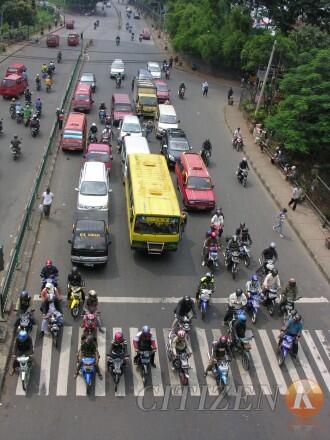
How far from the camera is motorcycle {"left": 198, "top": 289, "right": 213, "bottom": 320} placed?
17.2 meters

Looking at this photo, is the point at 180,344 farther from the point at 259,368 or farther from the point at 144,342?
the point at 259,368

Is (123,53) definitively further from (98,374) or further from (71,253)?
(98,374)

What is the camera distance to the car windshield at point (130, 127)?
111 ft

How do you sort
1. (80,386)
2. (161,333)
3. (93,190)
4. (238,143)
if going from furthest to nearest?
(238,143) → (93,190) → (161,333) → (80,386)

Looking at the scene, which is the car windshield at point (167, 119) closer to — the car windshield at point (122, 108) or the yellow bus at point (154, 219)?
the car windshield at point (122, 108)

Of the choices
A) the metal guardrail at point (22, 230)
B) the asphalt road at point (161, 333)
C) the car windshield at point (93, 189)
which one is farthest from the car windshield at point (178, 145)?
the car windshield at point (93, 189)

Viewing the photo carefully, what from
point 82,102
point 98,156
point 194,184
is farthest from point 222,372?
point 82,102

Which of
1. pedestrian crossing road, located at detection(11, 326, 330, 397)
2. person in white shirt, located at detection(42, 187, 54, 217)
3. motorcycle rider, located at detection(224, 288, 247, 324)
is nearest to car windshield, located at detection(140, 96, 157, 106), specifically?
person in white shirt, located at detection(42, 187, 54, 217)

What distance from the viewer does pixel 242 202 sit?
89.8 ft

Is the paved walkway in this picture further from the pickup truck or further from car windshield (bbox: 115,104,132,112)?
car windshield (bbox: 115,104,132,112)

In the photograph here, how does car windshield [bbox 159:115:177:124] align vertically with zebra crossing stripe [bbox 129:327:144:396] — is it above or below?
above

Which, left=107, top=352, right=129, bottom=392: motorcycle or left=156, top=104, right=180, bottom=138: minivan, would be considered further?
left=156, top=104, right=180, bottom=138: minivan

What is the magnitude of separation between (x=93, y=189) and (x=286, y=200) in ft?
36.0

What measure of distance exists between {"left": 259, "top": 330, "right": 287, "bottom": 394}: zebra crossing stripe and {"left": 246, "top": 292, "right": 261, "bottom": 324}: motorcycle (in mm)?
616
